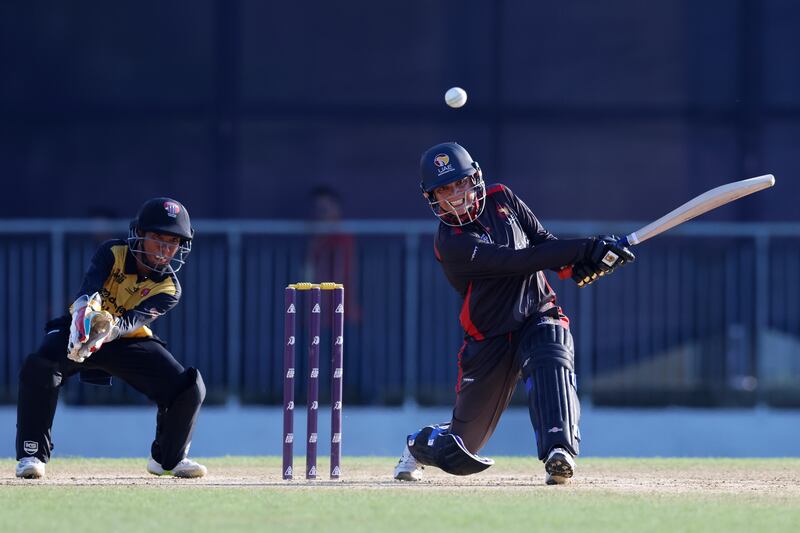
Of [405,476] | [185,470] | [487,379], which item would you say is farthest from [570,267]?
[185,470]

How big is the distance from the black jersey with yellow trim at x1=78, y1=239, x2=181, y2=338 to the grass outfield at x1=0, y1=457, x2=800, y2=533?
0.80 meters

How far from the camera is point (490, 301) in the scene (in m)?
8.38

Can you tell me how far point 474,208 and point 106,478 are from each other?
2207mm

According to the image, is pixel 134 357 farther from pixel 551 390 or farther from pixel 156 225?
pixel 551 390

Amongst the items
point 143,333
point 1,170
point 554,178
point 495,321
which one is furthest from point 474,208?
point 1,170

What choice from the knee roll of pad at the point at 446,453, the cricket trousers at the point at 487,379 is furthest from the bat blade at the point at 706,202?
the knee roll of pad at the point at 446,453

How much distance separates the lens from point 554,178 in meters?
13.5

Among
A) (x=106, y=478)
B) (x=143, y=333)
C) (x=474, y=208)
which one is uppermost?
(x=474, y=208)

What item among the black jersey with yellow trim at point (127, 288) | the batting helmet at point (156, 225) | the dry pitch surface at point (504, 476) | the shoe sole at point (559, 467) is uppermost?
the batting helmet at point (156, 225)

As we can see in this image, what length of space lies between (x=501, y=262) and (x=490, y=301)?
12.1 inches

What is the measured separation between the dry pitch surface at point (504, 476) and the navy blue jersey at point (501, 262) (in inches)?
31.2

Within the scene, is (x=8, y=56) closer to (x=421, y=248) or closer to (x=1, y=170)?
(x=1, y=170)

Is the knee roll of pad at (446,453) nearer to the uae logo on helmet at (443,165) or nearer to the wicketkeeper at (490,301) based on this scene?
the wicketkeeper at (490,301)

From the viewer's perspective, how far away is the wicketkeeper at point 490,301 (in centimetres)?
812
